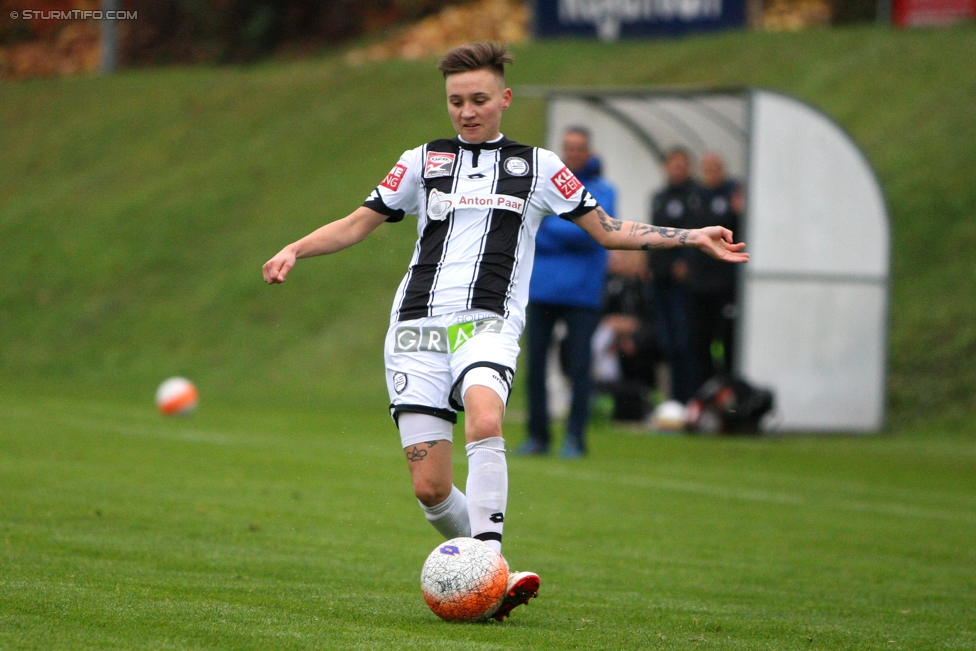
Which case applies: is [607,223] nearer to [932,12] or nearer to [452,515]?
[452,515]

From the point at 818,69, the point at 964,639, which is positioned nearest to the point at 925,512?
the point at 964,639

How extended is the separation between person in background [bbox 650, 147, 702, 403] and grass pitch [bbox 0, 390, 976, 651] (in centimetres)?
212

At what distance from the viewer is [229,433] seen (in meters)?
12.5

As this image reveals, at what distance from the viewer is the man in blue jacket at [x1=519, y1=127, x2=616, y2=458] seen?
37.4 ft

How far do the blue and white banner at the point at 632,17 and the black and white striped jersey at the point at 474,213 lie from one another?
19629mm

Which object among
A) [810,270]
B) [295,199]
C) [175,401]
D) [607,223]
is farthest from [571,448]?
[295,199]

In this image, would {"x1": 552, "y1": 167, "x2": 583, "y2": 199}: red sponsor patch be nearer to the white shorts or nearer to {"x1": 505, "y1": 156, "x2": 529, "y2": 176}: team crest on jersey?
{"x1": 505, "y1": 156, "x2": 529, "y2": 176}: team crest on jersey

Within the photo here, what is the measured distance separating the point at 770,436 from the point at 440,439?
32.8ft

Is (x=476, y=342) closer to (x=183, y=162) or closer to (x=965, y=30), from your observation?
(x=965, y=30)

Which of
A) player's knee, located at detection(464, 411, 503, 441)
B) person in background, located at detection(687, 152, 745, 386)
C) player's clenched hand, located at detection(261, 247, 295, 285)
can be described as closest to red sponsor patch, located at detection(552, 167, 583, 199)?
player's knee, located at detection(464, 411, 503, 441)

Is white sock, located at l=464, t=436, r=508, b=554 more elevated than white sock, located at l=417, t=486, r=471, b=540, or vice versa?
white sock, located at l=464, t=436, r=508, b=554

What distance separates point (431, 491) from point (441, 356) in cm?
52

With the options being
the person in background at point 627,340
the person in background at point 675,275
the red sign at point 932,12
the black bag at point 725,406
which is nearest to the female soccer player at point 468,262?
the person in background at point 675,275

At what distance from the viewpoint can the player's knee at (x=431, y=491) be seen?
211 inches
